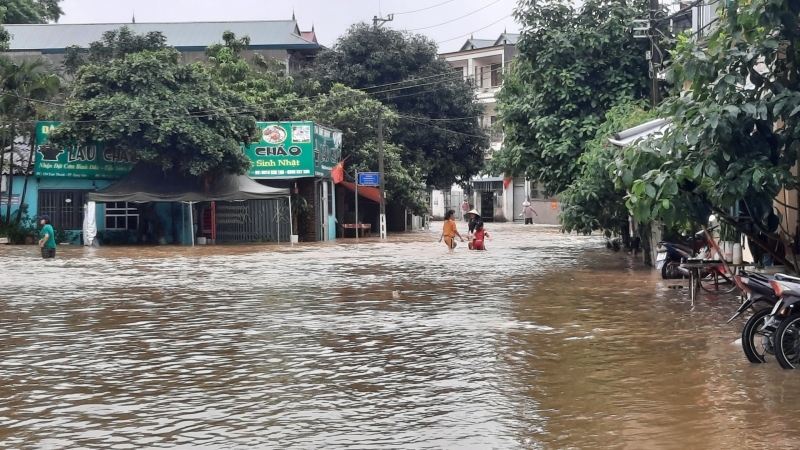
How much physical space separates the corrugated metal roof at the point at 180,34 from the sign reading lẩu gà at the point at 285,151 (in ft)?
67.6

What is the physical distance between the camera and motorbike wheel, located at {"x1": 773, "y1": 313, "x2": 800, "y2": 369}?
820cm

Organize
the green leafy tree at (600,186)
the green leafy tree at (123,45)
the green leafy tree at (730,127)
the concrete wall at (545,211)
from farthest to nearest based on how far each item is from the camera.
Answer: the concrete wall at (545,211) → the green leafy tree at (123,45) → the green leafy tree at (600,186) → the green leafy tree at (730,127)

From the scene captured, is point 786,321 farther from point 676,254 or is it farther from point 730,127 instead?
point 676,254

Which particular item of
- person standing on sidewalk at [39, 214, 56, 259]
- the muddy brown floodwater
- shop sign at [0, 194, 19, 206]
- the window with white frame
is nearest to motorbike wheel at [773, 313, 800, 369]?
the muddy brown floodwater

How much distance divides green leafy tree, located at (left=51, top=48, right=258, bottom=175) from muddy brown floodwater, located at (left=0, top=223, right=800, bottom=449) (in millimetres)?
16261

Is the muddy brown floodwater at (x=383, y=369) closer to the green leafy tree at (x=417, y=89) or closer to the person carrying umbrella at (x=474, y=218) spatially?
the person carrying umbrella at (x=474, y=218)

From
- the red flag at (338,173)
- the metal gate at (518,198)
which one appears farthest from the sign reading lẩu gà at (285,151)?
the metal gate at (518,198)

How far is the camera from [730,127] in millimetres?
9492

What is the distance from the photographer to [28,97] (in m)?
35.3

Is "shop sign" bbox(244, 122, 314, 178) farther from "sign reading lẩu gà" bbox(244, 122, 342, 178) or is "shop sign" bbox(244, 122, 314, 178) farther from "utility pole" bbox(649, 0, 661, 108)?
"utility pole" bbox(649, 0, 661, 108)

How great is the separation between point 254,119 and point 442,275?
1791cm

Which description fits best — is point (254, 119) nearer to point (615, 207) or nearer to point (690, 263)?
point (615, 207)

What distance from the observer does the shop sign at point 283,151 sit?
120ft

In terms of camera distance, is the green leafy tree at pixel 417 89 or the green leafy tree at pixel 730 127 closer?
the green leafy tree at pixel 730 127
